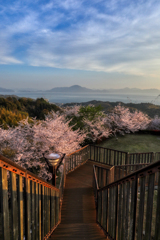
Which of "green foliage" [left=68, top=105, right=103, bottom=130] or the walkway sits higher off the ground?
"green foliage" [left=68, top=105, right=103, bottom=130]

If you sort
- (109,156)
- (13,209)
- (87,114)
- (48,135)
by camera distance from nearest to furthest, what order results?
1. (13,209)
2. (48,135)
3. (109,156)
4. (87,114)

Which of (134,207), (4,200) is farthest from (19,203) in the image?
(134,207)

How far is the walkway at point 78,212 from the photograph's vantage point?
3703 mm

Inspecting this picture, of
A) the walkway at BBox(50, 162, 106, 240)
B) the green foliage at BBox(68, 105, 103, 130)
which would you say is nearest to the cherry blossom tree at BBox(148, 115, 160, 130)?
the green foliage at BBox(68, 105, 103, 130)

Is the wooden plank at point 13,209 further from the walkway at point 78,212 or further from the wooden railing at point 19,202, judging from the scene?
the walkway at point 78,212

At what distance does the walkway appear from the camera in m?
3.70

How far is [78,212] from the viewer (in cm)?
470

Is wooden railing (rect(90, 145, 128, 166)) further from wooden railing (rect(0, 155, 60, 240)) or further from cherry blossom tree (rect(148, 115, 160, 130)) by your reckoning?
cherry blossom tree (rect(148, 115, 160, 130))

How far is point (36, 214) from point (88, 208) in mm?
3028

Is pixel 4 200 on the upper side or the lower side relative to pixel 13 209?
upper

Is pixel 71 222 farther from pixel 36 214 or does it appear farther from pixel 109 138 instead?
pixel 109 138

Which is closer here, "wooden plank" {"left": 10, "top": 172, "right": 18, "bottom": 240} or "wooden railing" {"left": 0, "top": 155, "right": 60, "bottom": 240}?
"wooden railing" {"left": 0, "top": 155, "right": 60, "bottom": 240}

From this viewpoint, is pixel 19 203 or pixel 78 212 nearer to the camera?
pixel 19 203

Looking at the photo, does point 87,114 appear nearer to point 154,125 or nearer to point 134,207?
point 154,125
